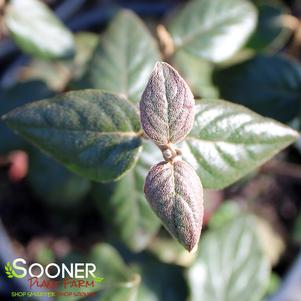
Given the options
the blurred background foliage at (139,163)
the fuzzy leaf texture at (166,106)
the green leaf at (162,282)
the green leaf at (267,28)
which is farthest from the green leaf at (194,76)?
the fuzzy leaf texture at (166,106)

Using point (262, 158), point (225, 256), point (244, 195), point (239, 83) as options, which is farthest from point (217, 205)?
point (262, 158)

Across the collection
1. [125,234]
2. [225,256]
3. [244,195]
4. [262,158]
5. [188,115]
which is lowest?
[244,195]

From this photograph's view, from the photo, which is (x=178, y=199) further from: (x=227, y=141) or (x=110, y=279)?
(x=110, y=279)

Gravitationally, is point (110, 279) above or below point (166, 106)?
below

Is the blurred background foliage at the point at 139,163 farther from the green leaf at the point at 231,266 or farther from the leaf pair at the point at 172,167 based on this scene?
the leaf pair at the point at 172,167

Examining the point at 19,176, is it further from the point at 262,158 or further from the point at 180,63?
the point at 262,158

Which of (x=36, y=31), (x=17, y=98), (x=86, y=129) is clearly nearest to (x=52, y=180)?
(x=17, y=98)

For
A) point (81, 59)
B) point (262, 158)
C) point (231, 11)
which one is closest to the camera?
point (262, 158)
